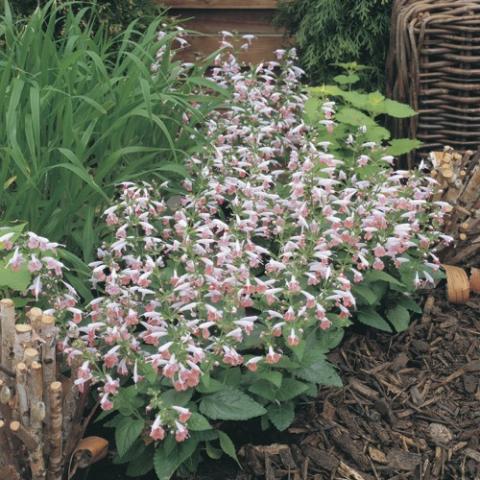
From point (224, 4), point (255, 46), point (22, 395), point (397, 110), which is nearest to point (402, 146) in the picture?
point (397, 110)

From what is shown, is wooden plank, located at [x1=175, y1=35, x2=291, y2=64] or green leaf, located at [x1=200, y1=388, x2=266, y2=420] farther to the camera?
wooden plank, located at [x1=175, y1=35, x2=291, y2=64]

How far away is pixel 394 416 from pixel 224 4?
12.2ft

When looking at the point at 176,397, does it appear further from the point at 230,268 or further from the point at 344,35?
the point at 344,35

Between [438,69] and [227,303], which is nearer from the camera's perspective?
[227,303]

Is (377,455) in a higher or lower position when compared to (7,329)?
lower

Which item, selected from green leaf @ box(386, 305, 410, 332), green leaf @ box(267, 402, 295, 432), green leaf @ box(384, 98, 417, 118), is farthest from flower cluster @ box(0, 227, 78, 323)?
green leaf @ box(384, 98, 417, 118)

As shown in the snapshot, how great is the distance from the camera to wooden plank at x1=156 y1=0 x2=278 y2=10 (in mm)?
5531

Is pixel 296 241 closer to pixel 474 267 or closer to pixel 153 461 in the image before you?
pixel 153 461

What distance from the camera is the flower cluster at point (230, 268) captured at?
2.21 meters

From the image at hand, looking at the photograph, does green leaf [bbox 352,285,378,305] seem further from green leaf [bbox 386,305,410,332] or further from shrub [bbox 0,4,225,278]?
shrub [bbox 0,4,225,278]

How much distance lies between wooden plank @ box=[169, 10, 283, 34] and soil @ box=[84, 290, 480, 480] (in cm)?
307

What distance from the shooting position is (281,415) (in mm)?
2406

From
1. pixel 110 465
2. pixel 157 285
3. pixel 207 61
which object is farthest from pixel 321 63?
pixel 110 465

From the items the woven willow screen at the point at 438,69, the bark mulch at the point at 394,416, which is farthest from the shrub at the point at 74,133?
the woven willow screen at the point at 438,69
